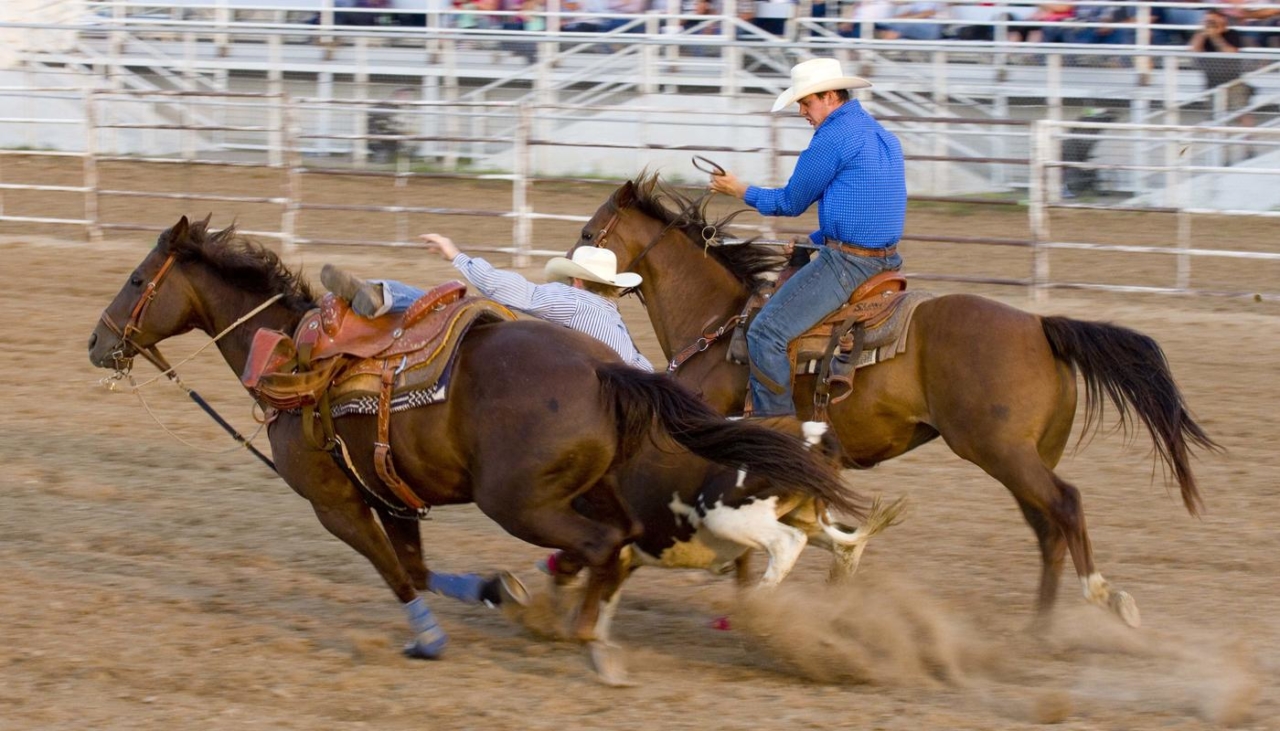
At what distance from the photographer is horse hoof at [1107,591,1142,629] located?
4652 mm

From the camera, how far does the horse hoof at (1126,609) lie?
15.3ft

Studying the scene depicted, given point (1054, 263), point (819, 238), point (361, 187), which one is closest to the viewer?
point (819, 238)

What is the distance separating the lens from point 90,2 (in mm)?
20016

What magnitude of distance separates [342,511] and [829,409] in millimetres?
1753

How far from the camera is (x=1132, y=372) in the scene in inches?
191

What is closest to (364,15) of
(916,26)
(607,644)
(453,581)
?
(916,26)

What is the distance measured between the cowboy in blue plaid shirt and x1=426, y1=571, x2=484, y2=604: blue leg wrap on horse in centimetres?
121

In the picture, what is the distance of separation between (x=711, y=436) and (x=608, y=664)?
74 cm

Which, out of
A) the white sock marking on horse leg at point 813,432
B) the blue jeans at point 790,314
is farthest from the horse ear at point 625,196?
the white sock marking on horse leg at point 813,432

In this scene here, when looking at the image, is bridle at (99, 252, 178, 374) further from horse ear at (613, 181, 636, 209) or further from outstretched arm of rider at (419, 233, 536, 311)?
horse ear at (613, 181, 636, 209)

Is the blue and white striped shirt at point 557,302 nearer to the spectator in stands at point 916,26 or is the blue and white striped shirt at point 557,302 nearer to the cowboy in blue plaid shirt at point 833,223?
the cowboy in blue plaid shirt at point 833,223

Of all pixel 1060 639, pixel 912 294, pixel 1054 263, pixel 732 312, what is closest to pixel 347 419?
pixel 732 312

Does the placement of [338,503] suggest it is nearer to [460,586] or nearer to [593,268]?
[460,586]

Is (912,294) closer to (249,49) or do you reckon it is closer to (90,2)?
(249,49)
